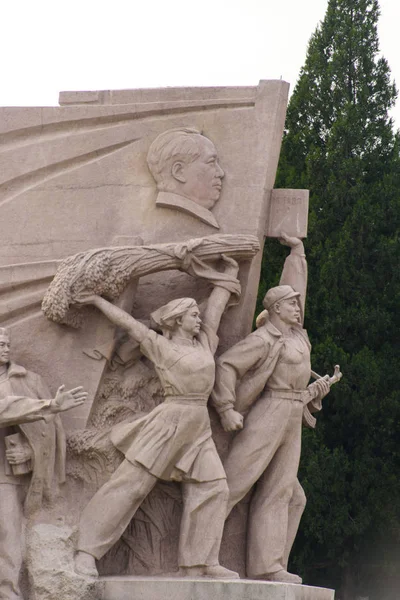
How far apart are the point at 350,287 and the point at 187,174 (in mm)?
6570

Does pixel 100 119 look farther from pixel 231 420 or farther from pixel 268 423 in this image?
pixel 268 423

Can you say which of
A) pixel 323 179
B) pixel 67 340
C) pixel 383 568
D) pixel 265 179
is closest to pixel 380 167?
pixel 323 179

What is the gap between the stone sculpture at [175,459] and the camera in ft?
Answer: 36.4

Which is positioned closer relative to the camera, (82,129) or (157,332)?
(157,332)

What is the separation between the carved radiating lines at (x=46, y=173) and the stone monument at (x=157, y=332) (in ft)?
0.04

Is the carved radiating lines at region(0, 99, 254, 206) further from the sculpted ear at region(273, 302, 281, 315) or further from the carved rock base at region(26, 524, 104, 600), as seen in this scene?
the carved rock base at region(26, 524, 104, 600)

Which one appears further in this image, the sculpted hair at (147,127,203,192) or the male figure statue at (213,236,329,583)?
the sculpted hair at (147,127,203,192)

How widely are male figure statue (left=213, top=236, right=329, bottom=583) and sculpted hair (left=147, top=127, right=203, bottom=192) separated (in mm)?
1304

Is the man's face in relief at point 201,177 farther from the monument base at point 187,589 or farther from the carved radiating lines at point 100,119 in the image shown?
the monument base at point 187,589

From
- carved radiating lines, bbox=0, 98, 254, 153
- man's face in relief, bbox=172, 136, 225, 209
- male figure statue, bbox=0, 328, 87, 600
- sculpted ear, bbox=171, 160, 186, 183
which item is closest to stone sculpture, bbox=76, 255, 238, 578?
male figure statue, bbox=0, 328, 87, 600

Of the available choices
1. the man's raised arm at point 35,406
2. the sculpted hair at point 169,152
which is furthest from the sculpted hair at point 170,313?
the sculpted hair at point 169,152

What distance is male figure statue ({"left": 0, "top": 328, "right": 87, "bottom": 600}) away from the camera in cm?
1084

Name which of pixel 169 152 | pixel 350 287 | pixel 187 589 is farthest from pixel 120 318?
pixel 350 287

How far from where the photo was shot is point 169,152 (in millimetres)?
11859
